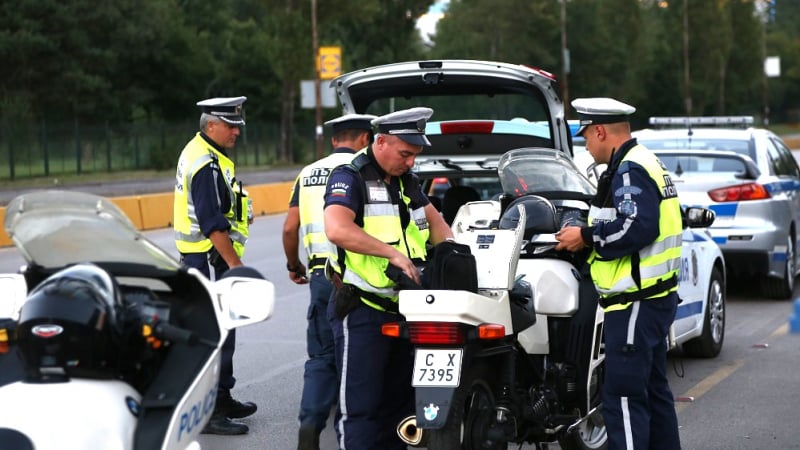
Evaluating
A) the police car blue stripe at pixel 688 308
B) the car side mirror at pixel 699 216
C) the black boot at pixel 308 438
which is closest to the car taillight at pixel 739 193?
the police car blue stripe at pixel 688 308

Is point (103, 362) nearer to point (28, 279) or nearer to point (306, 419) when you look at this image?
point (28, 279)

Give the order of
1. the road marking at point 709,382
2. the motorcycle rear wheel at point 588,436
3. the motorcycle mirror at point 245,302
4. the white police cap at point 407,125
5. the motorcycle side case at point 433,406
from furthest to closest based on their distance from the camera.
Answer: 1. the road marking at point 709,382
2. the motorcycle rear wheel at point 588,436
3. the white police cap at point 407,125
4. the motorcycle side case at point 433,406
5. the motorcycle mirror at point 245,302

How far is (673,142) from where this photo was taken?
13359mm

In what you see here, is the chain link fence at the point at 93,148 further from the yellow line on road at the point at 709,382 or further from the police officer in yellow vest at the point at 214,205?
the police officer in yellow vest at the point at 214,205

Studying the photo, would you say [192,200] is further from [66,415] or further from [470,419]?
[66,415]

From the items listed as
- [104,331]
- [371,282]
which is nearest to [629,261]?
[371,282]

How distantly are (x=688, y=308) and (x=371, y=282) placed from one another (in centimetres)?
401

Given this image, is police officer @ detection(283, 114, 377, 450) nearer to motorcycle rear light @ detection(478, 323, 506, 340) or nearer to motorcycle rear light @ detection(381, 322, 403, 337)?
motorcycle rear light @ detection(381, 322, 403, 337)

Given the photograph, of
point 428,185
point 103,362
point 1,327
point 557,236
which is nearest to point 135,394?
point 103,362

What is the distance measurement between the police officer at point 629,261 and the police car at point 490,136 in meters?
1.18

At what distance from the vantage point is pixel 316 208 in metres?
7.07

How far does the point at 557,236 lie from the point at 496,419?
0.99 meters

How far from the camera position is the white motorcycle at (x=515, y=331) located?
5320 mm

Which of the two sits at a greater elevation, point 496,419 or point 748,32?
point 748,32
